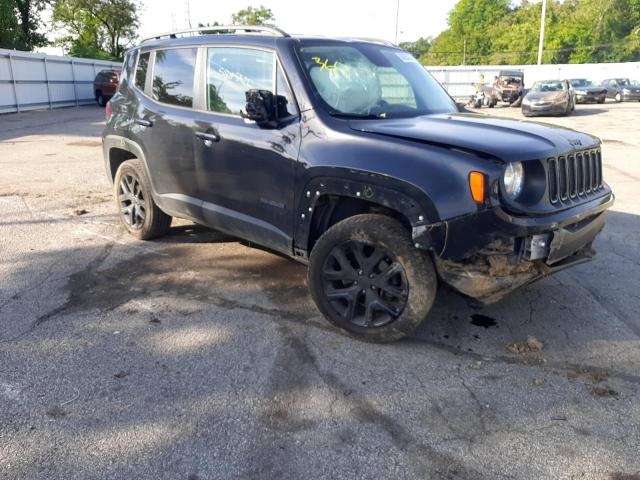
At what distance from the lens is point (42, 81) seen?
24.8m

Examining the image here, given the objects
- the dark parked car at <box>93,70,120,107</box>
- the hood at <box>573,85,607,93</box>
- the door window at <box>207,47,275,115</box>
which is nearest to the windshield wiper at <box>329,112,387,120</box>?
the door window at <box>207,47,275,115</box>

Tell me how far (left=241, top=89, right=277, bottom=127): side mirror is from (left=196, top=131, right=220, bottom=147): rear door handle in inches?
23.0

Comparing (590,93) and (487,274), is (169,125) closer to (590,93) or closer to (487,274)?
(487,274)

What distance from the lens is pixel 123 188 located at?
19.5 ft

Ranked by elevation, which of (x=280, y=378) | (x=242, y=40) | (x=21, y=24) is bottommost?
(x=280, y=378)

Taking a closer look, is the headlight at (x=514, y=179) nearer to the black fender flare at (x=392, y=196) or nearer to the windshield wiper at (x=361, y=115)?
the black fender flare at (x=392, y=196)

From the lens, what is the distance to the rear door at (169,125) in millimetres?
4844

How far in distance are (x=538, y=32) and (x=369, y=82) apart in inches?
3105

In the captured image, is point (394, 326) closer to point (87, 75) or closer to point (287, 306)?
point (287, 306)

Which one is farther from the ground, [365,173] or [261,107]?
[261,107]

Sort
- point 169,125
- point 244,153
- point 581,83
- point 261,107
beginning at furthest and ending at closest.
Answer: point 581,83
point 169,125
point 244,153
point 261,107

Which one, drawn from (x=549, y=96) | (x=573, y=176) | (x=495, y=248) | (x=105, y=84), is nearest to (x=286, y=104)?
(x=495, y=248)

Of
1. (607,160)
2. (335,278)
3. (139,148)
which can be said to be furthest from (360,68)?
(607,160)

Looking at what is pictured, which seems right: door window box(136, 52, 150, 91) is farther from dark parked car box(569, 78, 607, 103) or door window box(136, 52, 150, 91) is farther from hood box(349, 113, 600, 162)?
dark parked car box(569, 78, 607, 103)
